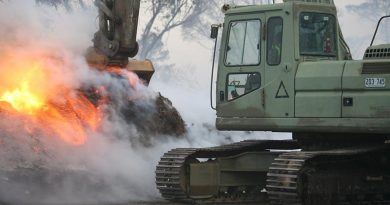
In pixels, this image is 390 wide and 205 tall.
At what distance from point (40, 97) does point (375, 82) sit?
6.66 meters

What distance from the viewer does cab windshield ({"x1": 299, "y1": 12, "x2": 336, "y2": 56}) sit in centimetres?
1111

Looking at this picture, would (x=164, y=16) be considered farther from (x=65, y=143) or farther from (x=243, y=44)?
(x=243, y=44)

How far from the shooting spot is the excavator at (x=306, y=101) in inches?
414

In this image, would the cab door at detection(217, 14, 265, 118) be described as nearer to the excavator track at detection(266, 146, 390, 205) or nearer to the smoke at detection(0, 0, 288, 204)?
the excavator track at detection(266, 146, 390, 205)

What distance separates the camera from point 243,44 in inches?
451

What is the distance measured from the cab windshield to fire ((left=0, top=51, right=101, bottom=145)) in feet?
16.9

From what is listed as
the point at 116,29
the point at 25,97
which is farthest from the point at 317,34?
the point at 25,97

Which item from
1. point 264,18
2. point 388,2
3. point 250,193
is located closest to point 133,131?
point 250,193

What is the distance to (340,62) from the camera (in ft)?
35.4

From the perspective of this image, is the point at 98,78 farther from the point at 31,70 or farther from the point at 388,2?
the point at 388,2

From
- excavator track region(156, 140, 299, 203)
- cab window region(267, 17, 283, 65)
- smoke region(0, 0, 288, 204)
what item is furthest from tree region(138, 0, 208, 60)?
cab window region(267, 17, 283, 65)

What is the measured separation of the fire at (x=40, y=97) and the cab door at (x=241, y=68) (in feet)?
12.9

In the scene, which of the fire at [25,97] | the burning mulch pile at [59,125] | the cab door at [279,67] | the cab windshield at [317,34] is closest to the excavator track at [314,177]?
the cab door at [279,67]

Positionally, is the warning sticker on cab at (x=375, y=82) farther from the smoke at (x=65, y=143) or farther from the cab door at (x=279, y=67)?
the smoke at (x=65, y=143)
